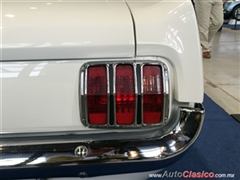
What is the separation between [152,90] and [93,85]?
0.64 feet

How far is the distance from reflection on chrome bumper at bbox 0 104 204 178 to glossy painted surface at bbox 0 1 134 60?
30 cm

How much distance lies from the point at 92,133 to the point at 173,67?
37 centimetres

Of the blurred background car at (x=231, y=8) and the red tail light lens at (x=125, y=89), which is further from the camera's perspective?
the blurred background car at (x=231, y=8)

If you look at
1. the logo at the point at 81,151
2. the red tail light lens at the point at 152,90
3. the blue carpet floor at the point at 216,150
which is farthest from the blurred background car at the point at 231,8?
the logo at the point at 81,151

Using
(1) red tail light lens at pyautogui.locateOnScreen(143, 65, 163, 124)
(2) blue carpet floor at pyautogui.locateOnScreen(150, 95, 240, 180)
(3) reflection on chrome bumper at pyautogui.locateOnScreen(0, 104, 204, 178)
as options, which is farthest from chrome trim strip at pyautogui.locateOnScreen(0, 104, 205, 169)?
(2) blue carpet floor at pyautogui.locateOnScreen(150, 95, 240, 180)

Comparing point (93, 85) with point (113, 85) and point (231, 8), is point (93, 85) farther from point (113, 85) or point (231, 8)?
point (231, 8)

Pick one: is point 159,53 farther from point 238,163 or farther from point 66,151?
point 238,163

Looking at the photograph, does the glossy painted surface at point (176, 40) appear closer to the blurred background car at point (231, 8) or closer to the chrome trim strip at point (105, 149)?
the chrome trim strip at point (105, 149)

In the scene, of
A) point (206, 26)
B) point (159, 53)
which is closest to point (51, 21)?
point (159, 53)

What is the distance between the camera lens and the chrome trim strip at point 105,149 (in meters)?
0.93

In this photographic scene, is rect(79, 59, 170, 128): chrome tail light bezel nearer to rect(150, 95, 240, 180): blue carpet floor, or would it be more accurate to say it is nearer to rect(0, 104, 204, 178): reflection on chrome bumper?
rect(0, 104, 204, 178): reflection on chrome bumper

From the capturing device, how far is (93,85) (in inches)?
36.4

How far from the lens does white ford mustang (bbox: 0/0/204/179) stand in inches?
35.3

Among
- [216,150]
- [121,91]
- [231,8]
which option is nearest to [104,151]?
[121,91]
